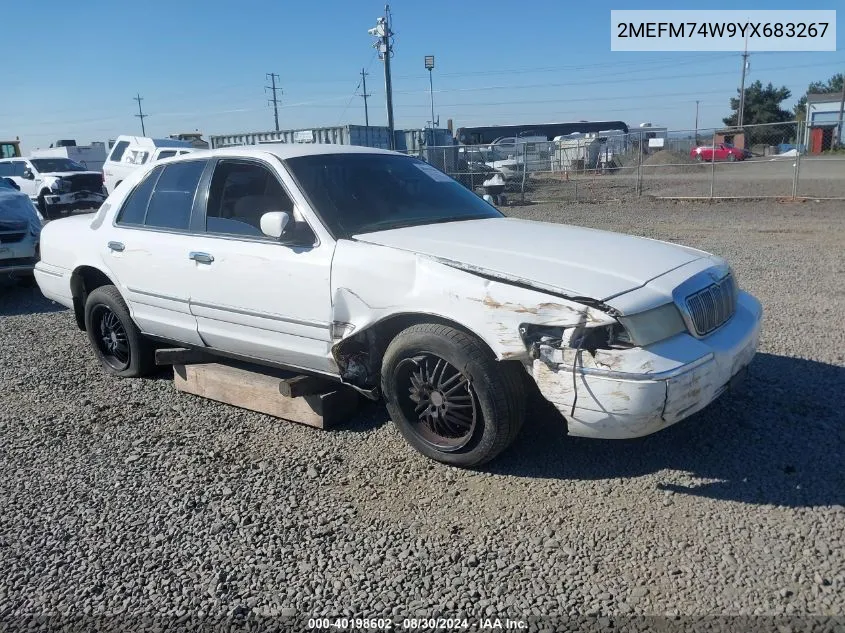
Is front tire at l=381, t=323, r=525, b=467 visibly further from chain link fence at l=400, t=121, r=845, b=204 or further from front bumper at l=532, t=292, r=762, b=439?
chain link fence at l=400, t=121, r=845, b=204

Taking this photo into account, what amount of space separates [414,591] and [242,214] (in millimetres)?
2673

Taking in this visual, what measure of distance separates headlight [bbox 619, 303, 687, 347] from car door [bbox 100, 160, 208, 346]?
2838 millimetres

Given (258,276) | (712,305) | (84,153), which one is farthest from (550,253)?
(84,153)

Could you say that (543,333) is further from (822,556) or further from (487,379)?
(822,556)

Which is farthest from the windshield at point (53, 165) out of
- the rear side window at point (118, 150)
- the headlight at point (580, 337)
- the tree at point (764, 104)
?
the tree at point (764, 104)

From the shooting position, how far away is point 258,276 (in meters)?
4.16

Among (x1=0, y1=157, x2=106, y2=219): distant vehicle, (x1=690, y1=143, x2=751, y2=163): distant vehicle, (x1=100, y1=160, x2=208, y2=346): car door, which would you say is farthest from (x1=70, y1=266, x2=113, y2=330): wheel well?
(x1=690, y1=143, x2=751, y2=163): distant vehicle

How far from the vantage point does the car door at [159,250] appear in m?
4.67

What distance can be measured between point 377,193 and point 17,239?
6.63m

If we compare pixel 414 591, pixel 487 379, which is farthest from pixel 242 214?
pixel 414 591

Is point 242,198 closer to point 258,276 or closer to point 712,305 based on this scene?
point 258,276

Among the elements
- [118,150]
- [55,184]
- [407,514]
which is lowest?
[407,514]

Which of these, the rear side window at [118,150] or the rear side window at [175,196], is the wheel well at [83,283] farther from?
the rear side window at [118,150]

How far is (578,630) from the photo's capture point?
8.29ft
